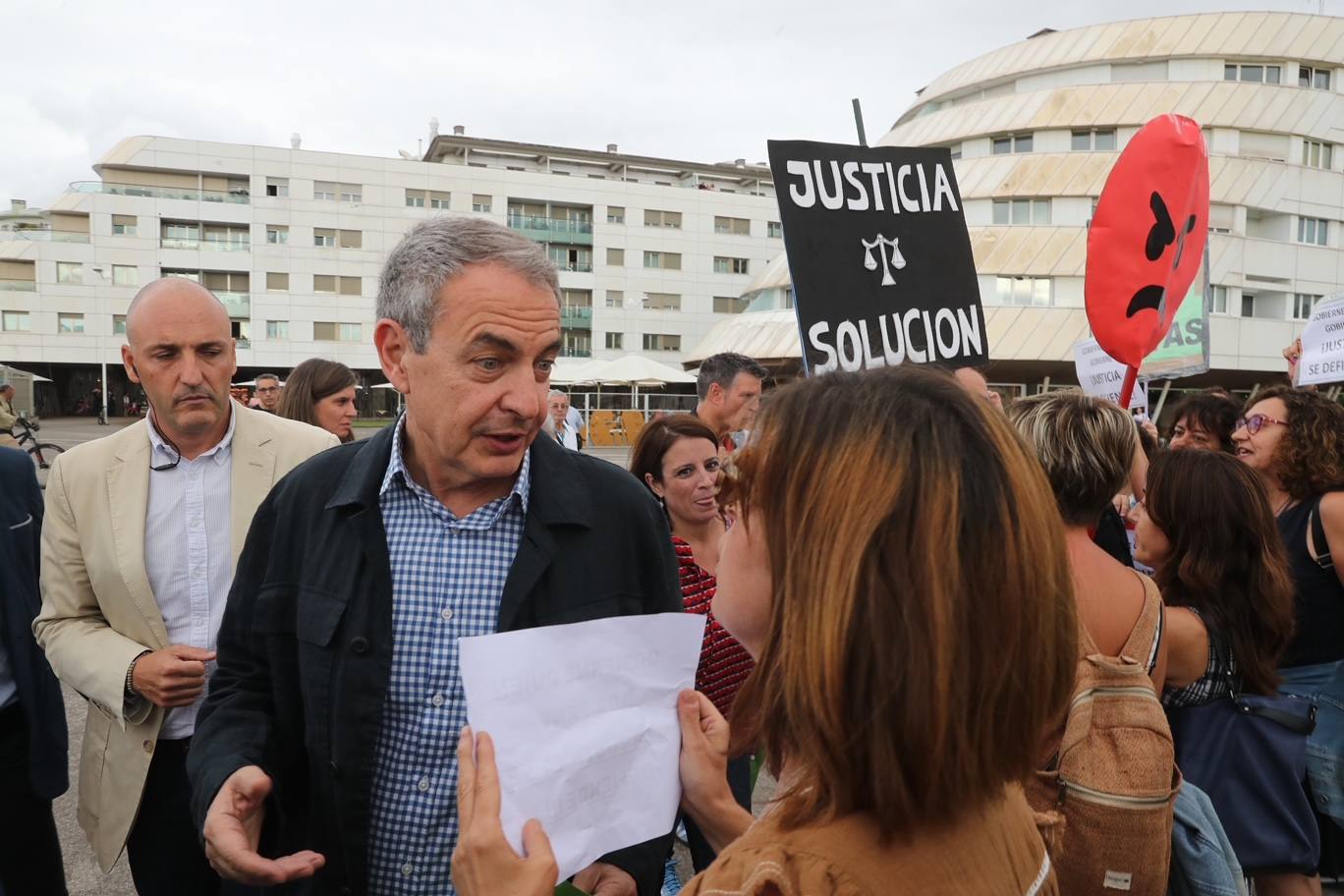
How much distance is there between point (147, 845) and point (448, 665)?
1.39 m

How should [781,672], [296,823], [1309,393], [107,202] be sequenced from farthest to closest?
[107,202], [1309,393], [296,823], [781,672]

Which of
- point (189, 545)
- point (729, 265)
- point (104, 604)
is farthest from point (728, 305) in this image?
point (104, 604)

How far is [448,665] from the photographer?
1.75 m

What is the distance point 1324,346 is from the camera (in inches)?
278

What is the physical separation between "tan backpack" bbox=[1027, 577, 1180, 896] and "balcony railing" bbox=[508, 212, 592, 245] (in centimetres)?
5183

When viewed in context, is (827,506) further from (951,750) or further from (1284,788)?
(1284,788)

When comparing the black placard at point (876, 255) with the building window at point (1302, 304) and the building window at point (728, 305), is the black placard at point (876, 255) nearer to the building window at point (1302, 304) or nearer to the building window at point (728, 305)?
the building window at point (1302, 304)

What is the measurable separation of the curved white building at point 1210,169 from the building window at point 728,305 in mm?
14785

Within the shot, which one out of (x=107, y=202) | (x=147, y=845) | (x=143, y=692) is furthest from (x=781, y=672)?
(x=107, y=202)

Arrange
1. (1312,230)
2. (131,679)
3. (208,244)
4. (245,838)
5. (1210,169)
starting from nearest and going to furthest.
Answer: (245,838) → (131,679) → (1210,169) → (1312,230) → (208,244)

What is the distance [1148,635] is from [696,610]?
5.42ft

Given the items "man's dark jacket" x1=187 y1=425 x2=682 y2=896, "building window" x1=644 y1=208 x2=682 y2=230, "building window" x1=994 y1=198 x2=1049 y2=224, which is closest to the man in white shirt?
"man's dark jacket" x1=187 y1=425 x2=682 y2=896

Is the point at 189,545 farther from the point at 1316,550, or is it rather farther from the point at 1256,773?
the point at 1316,550

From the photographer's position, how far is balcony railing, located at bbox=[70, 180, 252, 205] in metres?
46.1
